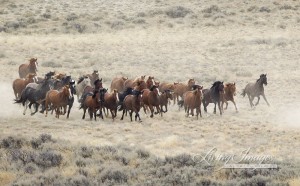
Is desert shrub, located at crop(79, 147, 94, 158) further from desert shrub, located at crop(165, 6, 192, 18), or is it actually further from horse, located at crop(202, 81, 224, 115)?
desert shrub, located at crop(165, 6, 192, 18)

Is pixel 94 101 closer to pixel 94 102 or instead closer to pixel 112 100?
pixel 94 102

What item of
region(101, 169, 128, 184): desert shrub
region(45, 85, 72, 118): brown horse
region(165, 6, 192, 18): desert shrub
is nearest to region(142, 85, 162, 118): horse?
region(45, 85, 72, 118): brown horse

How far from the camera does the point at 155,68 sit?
35406mm

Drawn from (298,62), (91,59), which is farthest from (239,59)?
(91,59)

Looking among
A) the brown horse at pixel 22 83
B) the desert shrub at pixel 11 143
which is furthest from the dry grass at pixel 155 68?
the brown horse at pixel 22 83

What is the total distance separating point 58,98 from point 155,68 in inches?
606

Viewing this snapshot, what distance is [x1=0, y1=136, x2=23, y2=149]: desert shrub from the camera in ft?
56.7

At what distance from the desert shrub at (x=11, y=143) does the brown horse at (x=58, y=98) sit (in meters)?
3.42

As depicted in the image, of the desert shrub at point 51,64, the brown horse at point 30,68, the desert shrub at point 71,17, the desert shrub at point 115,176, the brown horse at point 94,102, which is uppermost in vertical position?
the desert shrub at point 71,17

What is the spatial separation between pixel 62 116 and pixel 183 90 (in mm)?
6022

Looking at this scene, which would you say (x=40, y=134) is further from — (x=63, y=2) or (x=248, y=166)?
(x=63, y=2)

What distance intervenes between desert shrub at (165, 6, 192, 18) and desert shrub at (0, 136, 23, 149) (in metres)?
39.6

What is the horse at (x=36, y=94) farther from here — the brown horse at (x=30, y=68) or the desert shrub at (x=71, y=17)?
the desert shrub at (x=71, y=17)

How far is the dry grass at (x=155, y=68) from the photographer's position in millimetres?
15602
